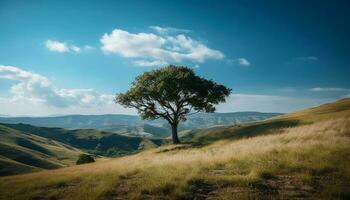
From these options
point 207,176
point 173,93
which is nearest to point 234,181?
point 207,176

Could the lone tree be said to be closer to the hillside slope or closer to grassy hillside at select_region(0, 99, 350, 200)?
the hillside slope

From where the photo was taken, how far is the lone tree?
5031cm

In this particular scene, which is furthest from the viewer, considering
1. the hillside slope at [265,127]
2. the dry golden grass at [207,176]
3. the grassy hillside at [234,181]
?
the hillside slope at [265,127]

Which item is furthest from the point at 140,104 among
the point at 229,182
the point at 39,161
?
the point at 39,161

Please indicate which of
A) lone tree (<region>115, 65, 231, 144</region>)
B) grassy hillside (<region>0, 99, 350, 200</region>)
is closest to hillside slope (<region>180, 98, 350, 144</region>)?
lone tree (<region>115, 65, 231, 144</region>)

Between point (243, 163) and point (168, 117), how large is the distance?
39.7 meters

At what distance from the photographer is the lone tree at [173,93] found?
50312 mm

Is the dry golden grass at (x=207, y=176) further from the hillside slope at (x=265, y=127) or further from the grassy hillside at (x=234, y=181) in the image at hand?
the hillside slope at (x=265, y=127)

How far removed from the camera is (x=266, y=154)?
1744 cm

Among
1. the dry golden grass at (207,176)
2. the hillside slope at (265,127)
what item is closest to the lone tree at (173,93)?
the hillside slope at (265,127)

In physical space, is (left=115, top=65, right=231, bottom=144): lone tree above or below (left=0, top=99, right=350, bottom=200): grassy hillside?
above

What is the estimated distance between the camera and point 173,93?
166 ft

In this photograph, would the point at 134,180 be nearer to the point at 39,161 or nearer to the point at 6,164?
the point at 6,164

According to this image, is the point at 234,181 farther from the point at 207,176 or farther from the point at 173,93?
the point at 173,93
